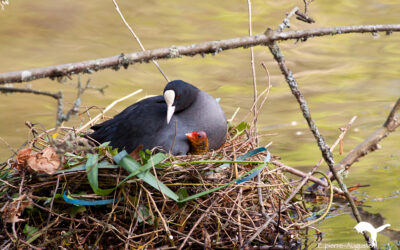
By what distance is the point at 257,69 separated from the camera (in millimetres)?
5977

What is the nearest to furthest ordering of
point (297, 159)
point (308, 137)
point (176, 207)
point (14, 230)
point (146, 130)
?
point (14, 230), point (176, 207), point (146, 130), point (297, 159), point (308, 137)

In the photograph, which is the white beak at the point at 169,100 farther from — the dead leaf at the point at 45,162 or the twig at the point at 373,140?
the twig at the point at 373,140

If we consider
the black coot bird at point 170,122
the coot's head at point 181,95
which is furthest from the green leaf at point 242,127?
the coot's head at point 181,95

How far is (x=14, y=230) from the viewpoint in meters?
2.19

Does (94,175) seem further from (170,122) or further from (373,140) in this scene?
(373,140)

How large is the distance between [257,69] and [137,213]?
154 inches

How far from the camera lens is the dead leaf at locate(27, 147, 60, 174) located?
91.0 inches

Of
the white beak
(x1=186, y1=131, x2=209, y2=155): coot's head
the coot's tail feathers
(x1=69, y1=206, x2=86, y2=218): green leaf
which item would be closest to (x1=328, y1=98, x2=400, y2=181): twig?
(x1=186, y1=131, x2=209, y2=155): coot's head

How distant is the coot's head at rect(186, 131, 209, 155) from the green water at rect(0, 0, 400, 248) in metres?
0.66

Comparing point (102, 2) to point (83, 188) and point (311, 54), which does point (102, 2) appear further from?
point (83, 188)

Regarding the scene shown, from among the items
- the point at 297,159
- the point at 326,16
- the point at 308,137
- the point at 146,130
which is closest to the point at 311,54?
the point at 326,16

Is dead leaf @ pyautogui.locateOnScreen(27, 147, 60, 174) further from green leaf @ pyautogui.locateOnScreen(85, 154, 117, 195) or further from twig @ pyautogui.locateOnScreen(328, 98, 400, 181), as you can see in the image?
twig @ pyautogui.locateOnScreen(328, 98, 400, 181)

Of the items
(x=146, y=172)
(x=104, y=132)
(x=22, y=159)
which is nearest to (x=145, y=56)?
(x=146, y=172)

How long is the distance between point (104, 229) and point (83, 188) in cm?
24
